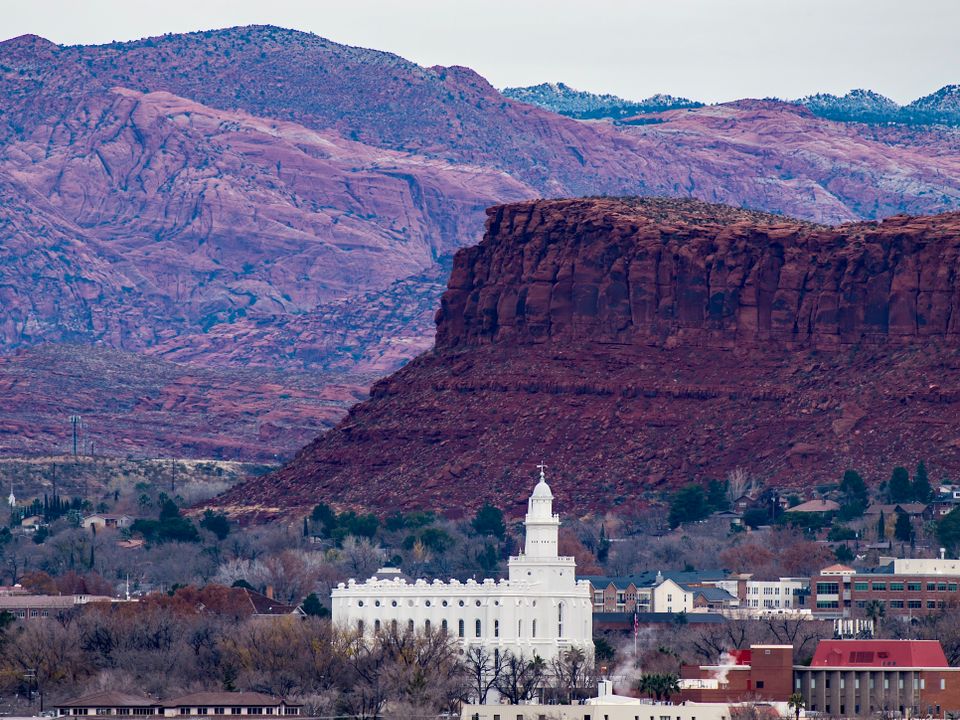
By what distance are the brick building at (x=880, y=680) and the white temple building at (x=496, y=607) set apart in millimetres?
24544

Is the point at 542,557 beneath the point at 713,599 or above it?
above

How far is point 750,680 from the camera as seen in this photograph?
137500 millimetres

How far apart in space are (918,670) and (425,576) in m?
62.7

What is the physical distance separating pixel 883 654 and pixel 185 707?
25.9 meters

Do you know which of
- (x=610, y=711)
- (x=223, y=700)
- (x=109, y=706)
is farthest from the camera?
(x=223, y=700)

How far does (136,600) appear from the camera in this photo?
587ft

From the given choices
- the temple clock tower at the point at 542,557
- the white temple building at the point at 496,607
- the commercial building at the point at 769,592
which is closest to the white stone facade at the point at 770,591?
the commercial building at the point at 769,592

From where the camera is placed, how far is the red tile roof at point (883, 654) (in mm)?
136750

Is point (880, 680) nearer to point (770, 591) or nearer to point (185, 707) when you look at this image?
point (185, 707)

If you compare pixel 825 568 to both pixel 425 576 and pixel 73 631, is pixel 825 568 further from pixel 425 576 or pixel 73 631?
pixel 73 631

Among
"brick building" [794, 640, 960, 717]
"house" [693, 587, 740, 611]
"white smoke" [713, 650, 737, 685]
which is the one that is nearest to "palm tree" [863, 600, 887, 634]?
"house" [693, 587, 740, 611]

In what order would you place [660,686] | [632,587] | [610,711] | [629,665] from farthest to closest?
[632,587] → [629,665] → [660,686] → [610,711]

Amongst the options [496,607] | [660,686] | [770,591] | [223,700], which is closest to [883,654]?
[660,686]

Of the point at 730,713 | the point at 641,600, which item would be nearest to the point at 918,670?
the point at 730,713
